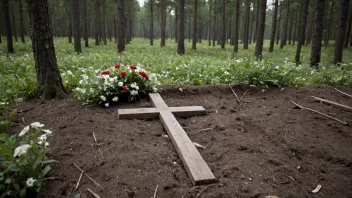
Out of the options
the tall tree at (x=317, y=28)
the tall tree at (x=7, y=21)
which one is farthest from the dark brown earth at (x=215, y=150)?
the tall tree at (x=7, y=21)

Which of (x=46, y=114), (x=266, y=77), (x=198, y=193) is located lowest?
(x=198, y=193)

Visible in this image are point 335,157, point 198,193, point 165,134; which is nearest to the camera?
point 198,193

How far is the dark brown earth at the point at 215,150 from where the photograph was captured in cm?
212

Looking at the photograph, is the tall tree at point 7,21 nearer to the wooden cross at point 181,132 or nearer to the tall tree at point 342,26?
the wooden cross at point 181,132

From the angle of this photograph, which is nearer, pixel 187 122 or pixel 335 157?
pixel 335 157

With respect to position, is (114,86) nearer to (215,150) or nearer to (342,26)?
(215,150)

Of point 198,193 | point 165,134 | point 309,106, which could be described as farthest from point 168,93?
point 198,193

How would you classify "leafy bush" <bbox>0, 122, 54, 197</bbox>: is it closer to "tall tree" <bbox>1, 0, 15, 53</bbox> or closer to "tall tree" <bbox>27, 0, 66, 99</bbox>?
"tall tree" <bbox>27, 0, 66, 99</bbox>

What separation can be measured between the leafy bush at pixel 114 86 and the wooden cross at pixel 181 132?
322mm

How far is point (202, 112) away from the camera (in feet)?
13.0

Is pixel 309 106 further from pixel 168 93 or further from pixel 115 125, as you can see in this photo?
pixel 115 125

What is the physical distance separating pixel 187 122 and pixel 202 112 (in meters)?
0.39

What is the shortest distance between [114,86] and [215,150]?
2.28 metres

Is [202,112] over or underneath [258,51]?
underneath
